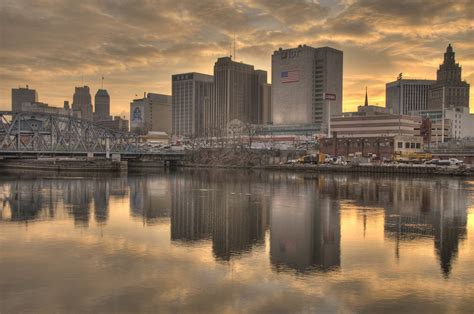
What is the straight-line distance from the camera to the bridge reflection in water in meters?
28.8

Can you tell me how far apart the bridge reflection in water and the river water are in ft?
0.54

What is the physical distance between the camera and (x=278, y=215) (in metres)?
42.2

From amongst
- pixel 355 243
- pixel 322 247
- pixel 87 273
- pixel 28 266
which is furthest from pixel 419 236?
pixel 28 266

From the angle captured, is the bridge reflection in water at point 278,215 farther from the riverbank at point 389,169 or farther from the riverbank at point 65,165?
the riverbank at point 65,165

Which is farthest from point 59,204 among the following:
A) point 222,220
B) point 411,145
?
point 411,145

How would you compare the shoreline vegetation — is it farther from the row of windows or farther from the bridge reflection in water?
the bridge reflection in water

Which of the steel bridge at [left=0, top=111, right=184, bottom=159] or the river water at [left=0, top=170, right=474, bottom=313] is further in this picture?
the steel bridge at [left=0, top=111, right=184, bottom=159]

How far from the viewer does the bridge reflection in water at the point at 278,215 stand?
28.8 m

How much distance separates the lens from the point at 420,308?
739 inches

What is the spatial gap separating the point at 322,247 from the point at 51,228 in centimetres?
1950

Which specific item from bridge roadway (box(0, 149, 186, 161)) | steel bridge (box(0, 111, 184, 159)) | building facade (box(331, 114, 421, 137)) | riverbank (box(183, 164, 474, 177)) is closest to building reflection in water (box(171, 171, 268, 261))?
riverbank (box(183, 164, 474, 177))

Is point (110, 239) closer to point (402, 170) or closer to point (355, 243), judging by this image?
point (355, 243)

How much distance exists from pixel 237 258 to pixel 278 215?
1603cm

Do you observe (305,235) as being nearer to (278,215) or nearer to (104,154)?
(278,215)
